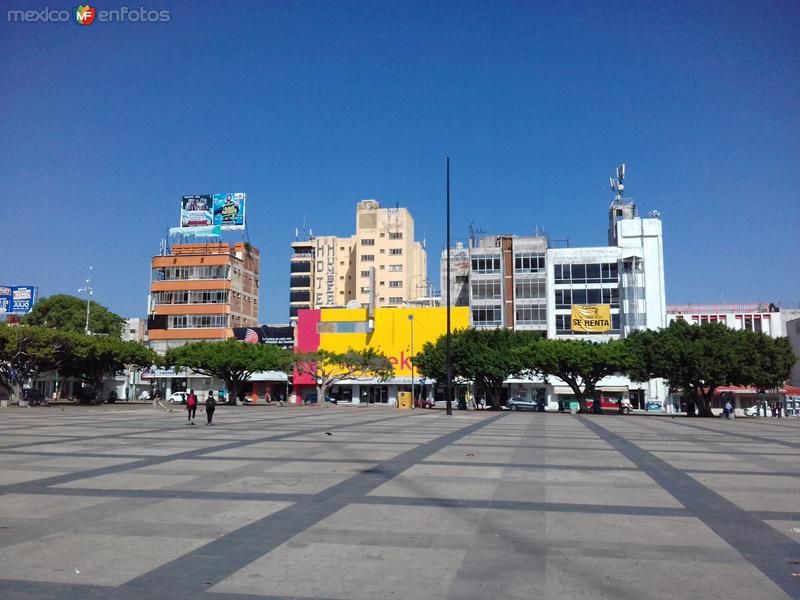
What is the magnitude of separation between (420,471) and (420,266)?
3845 inches

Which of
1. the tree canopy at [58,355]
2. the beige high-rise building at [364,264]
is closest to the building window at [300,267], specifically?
the beige high-rise building at [364,264]

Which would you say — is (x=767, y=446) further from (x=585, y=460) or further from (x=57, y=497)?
(x=57, y=497)

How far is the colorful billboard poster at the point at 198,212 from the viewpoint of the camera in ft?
281

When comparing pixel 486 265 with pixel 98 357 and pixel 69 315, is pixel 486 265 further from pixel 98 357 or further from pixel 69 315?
pixel 69 315

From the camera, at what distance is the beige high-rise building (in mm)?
101688

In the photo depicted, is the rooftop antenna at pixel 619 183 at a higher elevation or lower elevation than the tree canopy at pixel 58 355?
higher

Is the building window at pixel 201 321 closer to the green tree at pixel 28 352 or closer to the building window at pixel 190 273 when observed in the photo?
the building window at pixel 190 273

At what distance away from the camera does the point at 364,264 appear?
10231cm

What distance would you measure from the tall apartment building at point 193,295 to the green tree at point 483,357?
36.9 meters

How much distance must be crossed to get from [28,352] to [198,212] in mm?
39584

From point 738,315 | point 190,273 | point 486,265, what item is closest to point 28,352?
point 190,273

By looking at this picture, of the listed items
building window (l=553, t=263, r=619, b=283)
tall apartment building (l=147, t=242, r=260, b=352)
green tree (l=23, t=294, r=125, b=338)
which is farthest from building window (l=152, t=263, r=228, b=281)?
building window (l=553, t=263, r=619, b=283)

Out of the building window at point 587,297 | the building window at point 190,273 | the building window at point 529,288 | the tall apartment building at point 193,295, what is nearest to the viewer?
the building window at point 587,297

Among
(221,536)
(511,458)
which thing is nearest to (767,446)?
(511,458)
